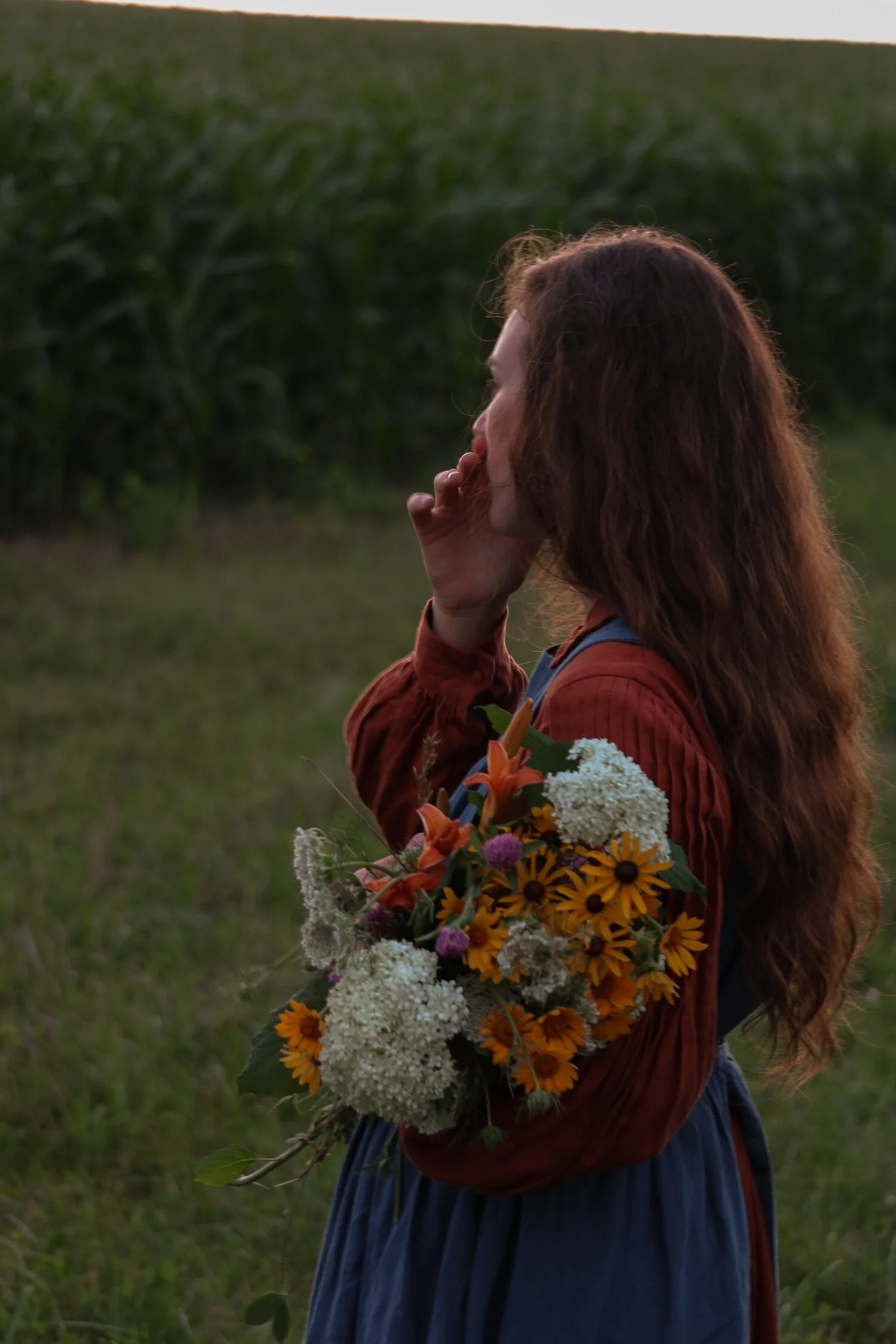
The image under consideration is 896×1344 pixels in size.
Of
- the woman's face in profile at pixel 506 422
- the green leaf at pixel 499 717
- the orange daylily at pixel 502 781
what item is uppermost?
the woman's face in profile at pixel 506 422

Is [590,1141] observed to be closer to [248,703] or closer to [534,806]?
[534,806]

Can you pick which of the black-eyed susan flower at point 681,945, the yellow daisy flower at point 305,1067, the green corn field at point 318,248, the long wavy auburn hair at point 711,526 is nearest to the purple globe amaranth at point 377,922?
the yellow daisy flower at point 305,1067

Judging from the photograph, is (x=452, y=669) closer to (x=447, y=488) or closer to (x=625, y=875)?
(x=447, y=488)

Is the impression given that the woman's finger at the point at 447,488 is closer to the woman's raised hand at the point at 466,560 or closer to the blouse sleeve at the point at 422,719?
the woman's raised hand at the point at 466,560

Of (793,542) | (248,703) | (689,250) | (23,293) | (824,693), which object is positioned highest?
(689,250)

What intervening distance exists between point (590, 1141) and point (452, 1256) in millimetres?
263

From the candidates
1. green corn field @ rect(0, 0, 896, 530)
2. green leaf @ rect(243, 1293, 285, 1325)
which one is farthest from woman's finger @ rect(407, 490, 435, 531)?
green corn field @ rect(0, 0, 896, 530)

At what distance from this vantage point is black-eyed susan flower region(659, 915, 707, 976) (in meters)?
1.21

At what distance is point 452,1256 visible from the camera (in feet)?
4.71

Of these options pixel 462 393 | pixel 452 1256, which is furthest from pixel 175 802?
pixel 462 393

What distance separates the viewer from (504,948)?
1.17 m

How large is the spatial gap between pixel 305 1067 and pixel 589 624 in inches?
20.2

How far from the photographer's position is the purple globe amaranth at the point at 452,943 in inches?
46.3

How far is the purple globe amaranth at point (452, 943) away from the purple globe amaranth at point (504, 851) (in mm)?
61
